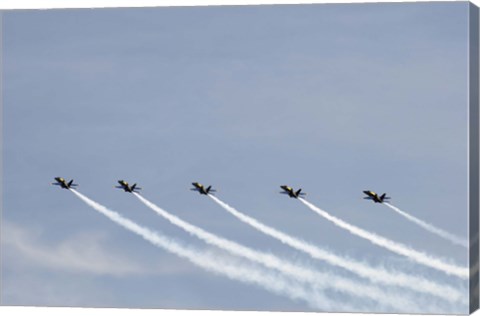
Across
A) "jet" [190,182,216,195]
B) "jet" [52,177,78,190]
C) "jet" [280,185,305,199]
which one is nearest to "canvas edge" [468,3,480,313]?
"jet" [280,185,305,199]

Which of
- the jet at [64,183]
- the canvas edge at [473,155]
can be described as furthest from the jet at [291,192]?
the jet at [64,183]

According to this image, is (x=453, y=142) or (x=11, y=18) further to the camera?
(x=11, y=18)

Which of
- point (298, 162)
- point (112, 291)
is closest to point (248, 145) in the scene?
point (298, 162)

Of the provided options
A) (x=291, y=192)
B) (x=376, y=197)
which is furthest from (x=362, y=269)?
(x=291, y=192)

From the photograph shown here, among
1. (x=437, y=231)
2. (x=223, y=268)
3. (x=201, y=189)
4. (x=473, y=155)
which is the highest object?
(x=473, y=155)

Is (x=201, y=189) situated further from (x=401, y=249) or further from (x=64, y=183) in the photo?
(x=401, y=249)

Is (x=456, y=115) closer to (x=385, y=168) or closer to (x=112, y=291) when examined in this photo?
(x=385, y=168)

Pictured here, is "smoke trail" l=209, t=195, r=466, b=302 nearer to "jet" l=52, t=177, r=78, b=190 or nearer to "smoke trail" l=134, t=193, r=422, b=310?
"smoke trail" l=134, t=193, r=422, b=310
